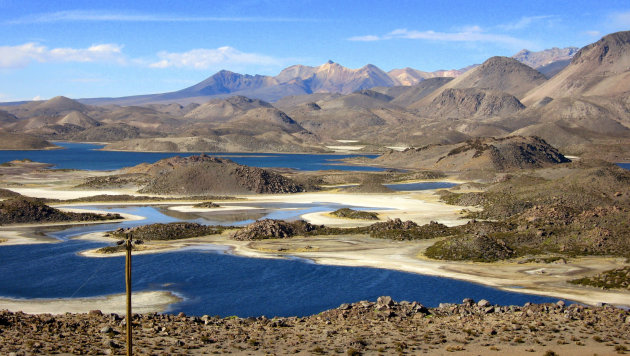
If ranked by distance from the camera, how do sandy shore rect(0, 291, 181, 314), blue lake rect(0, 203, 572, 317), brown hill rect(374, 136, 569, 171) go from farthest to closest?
brown hill rect(374, 136, 569, 171) < blue lake rect(0, 203, 572, 317) < sandy shore rect(0, 291, 181, 314)

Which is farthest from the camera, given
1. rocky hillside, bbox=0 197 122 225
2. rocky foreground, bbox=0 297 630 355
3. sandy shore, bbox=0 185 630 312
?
rocky hillside, bbox=0 197 122 225

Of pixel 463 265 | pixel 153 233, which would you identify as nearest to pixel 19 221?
pixel 153 233

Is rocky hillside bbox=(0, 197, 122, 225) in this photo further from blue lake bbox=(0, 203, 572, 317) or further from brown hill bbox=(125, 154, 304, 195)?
brown hill bbox=(125, 154, 304, 195)

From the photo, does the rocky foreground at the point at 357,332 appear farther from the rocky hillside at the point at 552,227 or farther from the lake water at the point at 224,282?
the rocky hillside at the point at 552,227

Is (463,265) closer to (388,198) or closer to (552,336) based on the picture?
(552,336)

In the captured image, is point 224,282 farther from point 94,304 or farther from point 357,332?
point 357,332

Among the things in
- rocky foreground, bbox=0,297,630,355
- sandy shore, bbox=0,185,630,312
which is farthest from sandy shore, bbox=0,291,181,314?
sandy shore, bbox=0,185,630,312

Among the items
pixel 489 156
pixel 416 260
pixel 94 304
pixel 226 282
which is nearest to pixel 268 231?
pixel 416 260

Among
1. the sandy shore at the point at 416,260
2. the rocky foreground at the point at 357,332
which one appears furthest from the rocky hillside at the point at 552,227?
the rocky foreground at the point at 357,332
